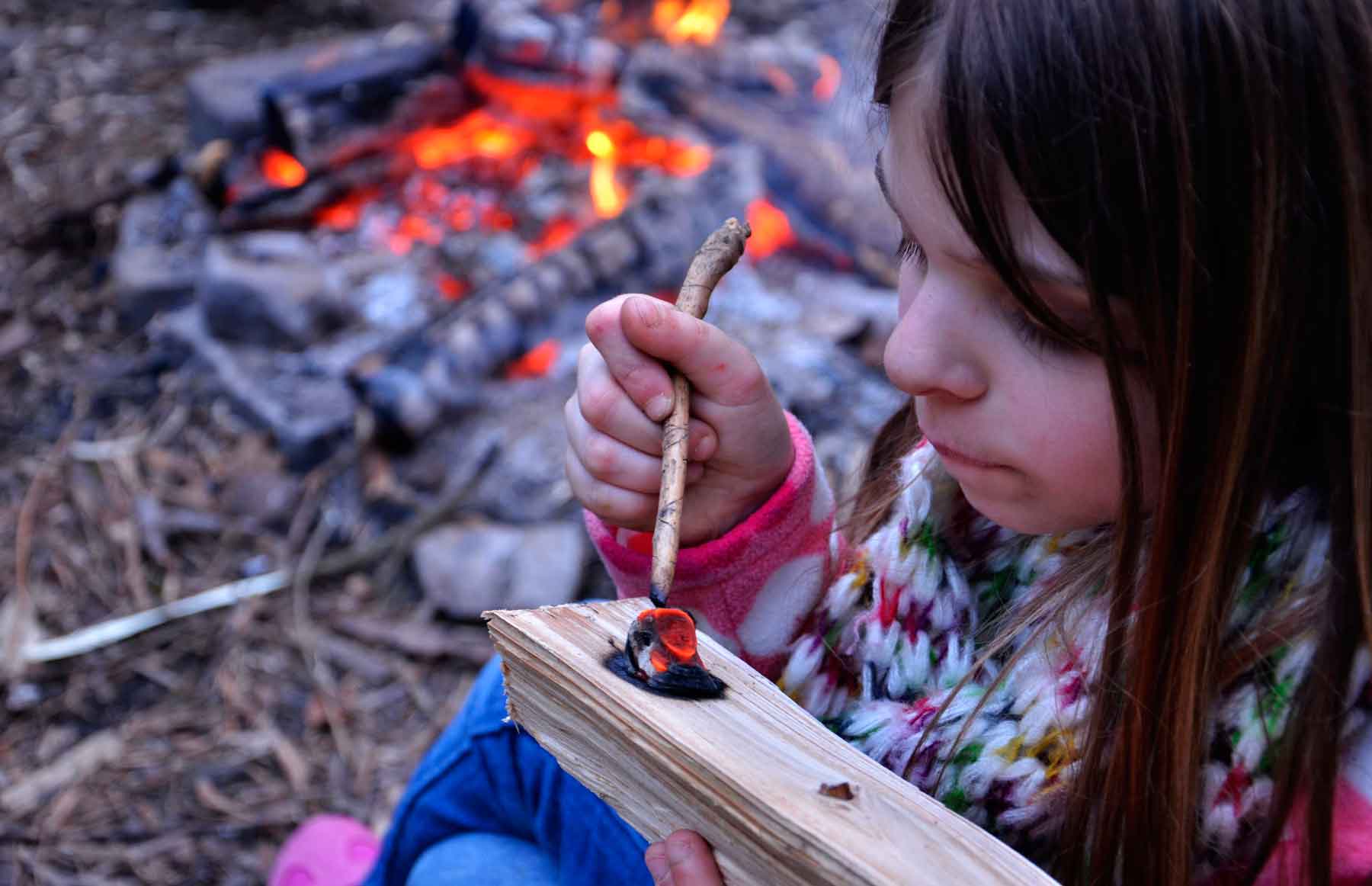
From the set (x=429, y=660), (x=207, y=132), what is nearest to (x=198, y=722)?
(x=429, y=660)

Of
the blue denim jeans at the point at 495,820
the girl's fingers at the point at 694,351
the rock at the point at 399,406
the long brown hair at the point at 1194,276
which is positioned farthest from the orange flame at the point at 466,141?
the long brown hair at the point at 1194,276

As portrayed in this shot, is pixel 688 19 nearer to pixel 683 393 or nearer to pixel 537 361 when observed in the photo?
pixel 537 361

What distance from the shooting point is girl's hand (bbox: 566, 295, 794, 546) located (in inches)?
42.1

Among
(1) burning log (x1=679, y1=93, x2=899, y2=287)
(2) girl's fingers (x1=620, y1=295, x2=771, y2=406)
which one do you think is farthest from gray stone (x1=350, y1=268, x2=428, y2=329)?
(2) girl's fingers (x1=620, y1=295, x2=771, y2=406)

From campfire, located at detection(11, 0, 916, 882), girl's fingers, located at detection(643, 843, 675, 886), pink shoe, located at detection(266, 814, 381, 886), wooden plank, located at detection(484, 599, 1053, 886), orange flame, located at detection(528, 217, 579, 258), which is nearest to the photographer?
wooden plank, located at detection(484, 599, 1053, 886)

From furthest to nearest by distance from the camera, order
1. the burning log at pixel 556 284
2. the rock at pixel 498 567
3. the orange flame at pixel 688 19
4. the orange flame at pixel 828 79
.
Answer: the orange flame at pixel 688 19
the orange flame at pixel 828 79
the burning log at pixel 556 284
the rock at pixel 498 567

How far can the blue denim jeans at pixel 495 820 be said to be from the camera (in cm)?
123

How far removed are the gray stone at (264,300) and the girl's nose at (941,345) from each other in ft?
7.57

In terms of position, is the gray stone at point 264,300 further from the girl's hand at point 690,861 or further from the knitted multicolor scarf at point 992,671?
the girl's hand at point 690,861

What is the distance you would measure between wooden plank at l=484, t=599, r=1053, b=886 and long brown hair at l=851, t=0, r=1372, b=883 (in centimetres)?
20

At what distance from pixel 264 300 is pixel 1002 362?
2.38 metres

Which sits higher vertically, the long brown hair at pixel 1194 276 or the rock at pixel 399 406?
the long brown hair at pixel 1194 276

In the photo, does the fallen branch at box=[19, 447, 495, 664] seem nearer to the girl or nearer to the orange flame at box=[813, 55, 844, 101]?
the girl

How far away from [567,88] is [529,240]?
0.61 m
